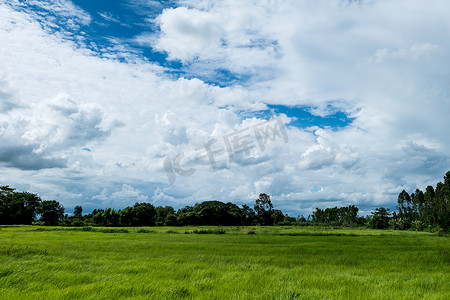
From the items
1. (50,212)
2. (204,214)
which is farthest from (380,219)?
(50,212)

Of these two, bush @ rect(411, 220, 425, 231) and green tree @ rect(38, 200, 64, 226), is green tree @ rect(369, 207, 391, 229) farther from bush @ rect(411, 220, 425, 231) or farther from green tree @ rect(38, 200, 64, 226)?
green tree @ rect(38, 200, 64, 226)

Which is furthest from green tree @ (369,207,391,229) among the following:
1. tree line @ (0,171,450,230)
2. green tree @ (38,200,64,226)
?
green tree @ (38,200,64,226)

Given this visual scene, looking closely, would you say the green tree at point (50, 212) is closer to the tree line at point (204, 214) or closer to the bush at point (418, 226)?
the tree line at point (204, 214)

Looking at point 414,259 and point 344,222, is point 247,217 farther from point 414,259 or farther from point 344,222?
point 414,259

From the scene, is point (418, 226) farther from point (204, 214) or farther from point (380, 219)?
point (204, 214)

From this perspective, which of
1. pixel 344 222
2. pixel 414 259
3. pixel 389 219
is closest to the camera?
pixel 414 259

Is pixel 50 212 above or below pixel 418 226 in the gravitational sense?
above

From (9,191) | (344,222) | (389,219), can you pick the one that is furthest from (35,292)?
(344,222)

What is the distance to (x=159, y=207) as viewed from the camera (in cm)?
11544

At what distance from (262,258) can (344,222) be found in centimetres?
10150

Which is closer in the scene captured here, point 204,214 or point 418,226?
point 418,226

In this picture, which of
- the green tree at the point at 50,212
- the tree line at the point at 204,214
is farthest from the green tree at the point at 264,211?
the green tree at the point at 50,212

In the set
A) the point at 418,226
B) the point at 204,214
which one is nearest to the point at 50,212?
the point at 204,214

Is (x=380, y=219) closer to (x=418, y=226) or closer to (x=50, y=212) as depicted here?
(x=418, y=226)
